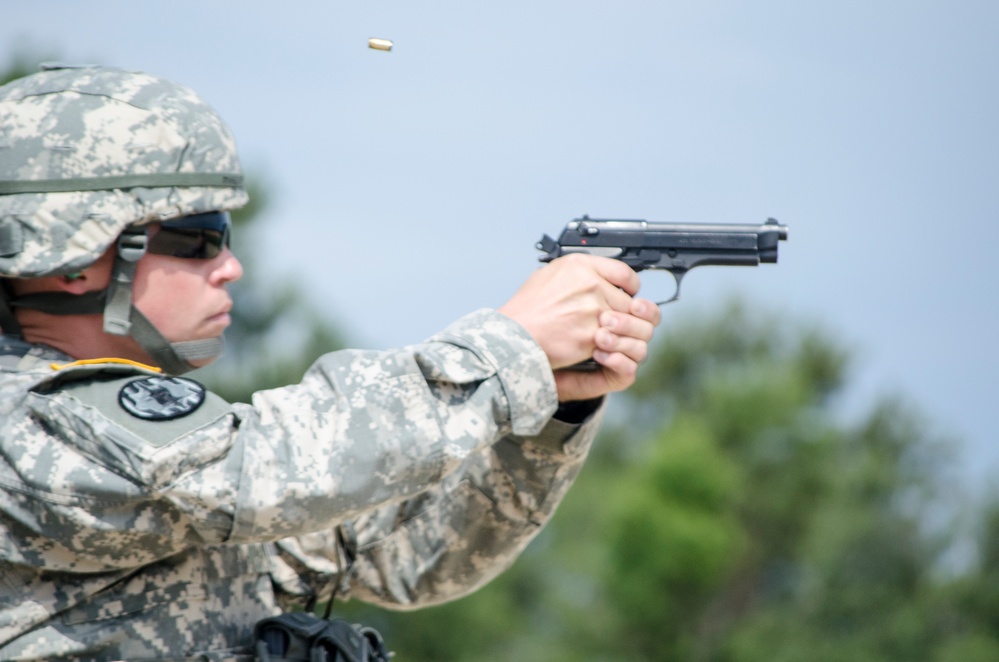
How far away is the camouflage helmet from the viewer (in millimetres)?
4086

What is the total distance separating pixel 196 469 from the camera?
3.57 meters

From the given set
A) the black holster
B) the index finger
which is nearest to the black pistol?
the index finger

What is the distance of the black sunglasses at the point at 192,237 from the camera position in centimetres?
426

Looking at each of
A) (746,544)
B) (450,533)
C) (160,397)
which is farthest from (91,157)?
(746,544)

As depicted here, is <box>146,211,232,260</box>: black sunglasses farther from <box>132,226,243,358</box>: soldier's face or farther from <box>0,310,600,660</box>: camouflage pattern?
<box>0,310,600,660</box>: camouflage pattern

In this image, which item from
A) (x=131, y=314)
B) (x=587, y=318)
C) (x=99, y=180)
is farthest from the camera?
(x=131, y=314)

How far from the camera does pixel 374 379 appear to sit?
12.3 feet

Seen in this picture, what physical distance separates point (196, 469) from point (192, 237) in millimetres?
1020

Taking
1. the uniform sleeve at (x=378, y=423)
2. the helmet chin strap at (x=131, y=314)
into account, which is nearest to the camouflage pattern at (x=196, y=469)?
the uniform sleeve at (x=378, y=423)

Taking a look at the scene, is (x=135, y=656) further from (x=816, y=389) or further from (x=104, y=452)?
(x=816, y=389)

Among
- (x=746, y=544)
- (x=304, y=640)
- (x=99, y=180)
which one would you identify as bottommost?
(x=746, y=544)

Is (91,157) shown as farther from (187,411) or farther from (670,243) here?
(670,243)

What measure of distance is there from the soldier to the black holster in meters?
0.10

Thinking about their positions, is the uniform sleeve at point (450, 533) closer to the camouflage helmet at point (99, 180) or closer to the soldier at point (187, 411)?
the soldier at point (187, 411)
